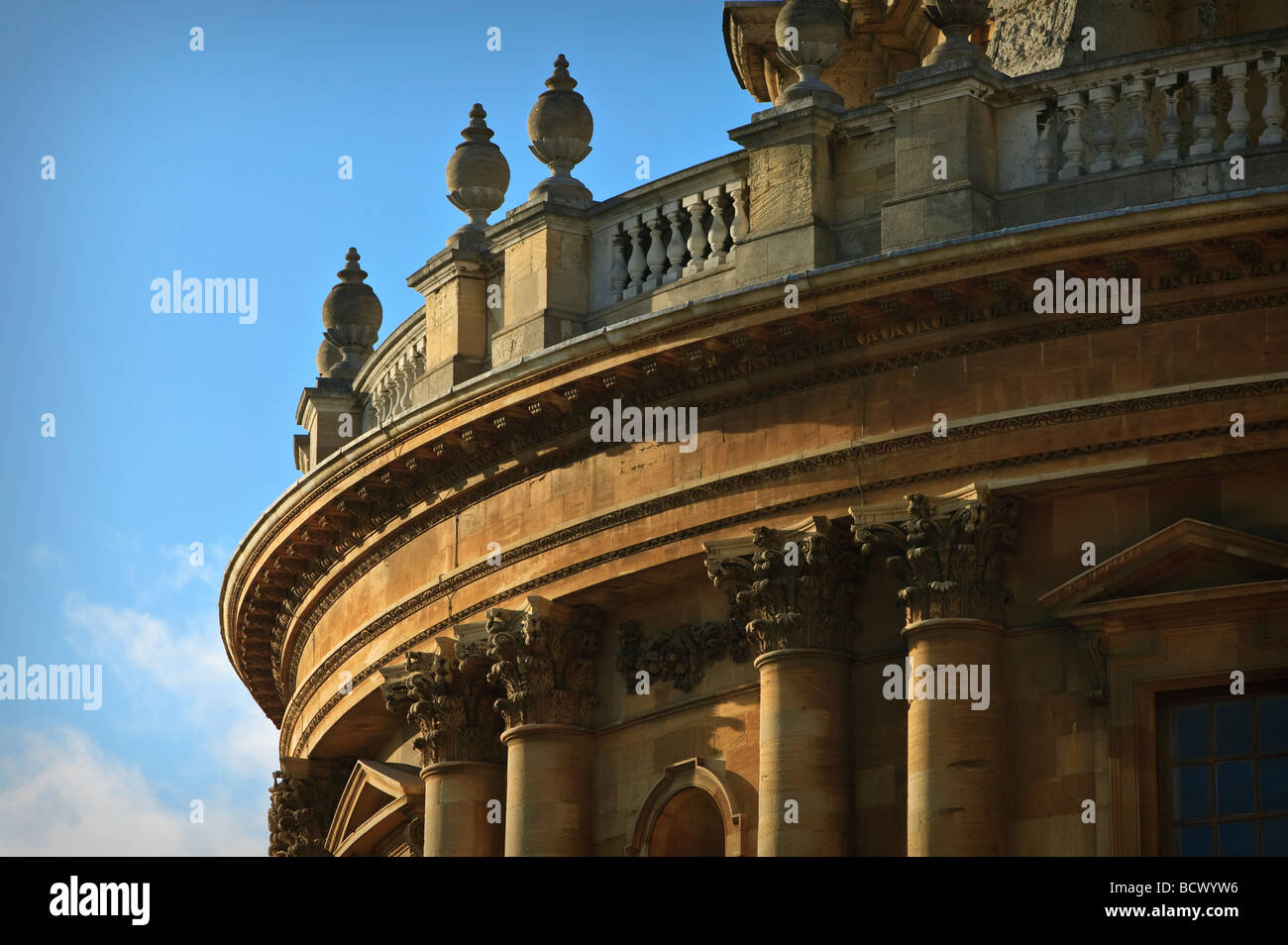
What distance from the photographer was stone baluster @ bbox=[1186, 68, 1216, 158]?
26734mm

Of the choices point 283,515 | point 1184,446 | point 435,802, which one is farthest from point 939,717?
point 283,515

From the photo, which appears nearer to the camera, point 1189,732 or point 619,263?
point 1189,732

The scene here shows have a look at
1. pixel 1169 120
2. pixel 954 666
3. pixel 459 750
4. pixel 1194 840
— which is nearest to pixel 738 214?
pixel 1169 120

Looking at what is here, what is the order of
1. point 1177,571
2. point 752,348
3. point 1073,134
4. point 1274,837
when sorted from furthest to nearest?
point 752,348
point 1073,134
point 1177,571
point 1274,837

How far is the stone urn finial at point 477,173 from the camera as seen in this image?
107ft

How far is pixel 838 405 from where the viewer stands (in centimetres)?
2780

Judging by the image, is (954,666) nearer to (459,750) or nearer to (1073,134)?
(1073,134)

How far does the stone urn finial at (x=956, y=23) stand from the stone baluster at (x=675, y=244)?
316cm

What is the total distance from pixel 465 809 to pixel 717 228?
6715mm

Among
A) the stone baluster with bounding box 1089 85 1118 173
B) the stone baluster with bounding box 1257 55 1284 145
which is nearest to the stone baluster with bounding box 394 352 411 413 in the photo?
the stone baluster with bounding box 1089 85 1118 173

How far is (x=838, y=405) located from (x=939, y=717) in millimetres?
3211

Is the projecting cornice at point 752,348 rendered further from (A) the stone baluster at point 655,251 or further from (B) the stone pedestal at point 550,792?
(B) the stone pedestal at point 550,792

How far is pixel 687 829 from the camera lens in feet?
96.1
